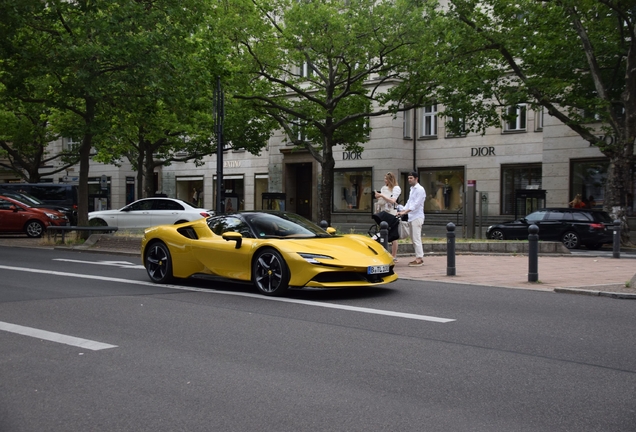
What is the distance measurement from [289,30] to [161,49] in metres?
7.49

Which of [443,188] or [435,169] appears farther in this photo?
[435,169]

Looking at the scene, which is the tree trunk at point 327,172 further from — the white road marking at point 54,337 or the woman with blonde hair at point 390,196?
the white road marking at point 54,337

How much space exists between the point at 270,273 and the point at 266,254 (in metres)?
0.28

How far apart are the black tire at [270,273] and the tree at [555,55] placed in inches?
658

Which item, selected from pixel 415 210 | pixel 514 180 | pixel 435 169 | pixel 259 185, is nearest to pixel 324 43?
pixel 415 210

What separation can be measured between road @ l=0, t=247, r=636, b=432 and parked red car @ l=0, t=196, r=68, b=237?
16.2 meters

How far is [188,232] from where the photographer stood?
11.5 metres

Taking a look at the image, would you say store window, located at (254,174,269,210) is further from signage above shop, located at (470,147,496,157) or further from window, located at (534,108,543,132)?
window, located at (534,108,543,132)

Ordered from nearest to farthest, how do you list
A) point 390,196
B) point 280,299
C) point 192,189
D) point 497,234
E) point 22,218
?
point 280,299
point 390,196
point 22,218
point 497,234
point 192,189

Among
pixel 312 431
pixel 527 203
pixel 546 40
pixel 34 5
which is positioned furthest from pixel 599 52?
pixel 312 431

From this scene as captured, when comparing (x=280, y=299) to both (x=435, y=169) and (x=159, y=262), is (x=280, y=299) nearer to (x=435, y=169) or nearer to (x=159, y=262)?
(x=159, y=262)

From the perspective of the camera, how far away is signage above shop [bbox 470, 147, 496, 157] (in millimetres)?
37062

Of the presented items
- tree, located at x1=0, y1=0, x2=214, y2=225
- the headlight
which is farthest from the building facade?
the headlight

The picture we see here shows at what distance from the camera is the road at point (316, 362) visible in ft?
15.3
